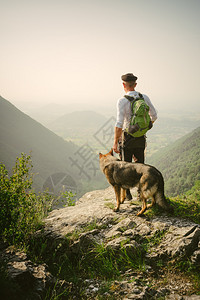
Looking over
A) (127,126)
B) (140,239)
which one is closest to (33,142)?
(127,126)

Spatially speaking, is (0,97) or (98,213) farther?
(0,97)

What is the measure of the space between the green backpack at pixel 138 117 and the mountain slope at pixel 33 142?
78.1m

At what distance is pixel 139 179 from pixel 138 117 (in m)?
1.69

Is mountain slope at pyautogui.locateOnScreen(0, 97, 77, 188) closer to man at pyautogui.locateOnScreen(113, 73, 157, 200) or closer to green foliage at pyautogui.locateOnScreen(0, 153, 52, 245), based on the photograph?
green foliage at pyautogui.locateOnScreen(0, 153, 52, 245)

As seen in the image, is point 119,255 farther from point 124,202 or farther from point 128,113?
point 128,113

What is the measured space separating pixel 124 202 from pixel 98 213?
99 cm

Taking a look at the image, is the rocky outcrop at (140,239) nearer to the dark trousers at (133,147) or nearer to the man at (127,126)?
the dark trousers at (133,147)

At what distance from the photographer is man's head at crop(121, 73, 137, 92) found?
512cm

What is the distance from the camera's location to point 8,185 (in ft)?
15.5

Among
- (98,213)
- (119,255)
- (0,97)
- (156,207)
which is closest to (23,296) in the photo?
(119,255)

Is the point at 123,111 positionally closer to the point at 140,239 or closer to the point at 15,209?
the point at 140,239

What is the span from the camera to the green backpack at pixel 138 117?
502 cm

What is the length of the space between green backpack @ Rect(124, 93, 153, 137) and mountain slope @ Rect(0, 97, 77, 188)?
78088 millimetres

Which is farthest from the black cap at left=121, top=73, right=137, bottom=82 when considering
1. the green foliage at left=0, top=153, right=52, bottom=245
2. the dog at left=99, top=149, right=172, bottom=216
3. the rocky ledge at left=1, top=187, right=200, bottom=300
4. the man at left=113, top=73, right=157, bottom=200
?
the rocky ledge at left=1, top=187, right=200, bottom=300
